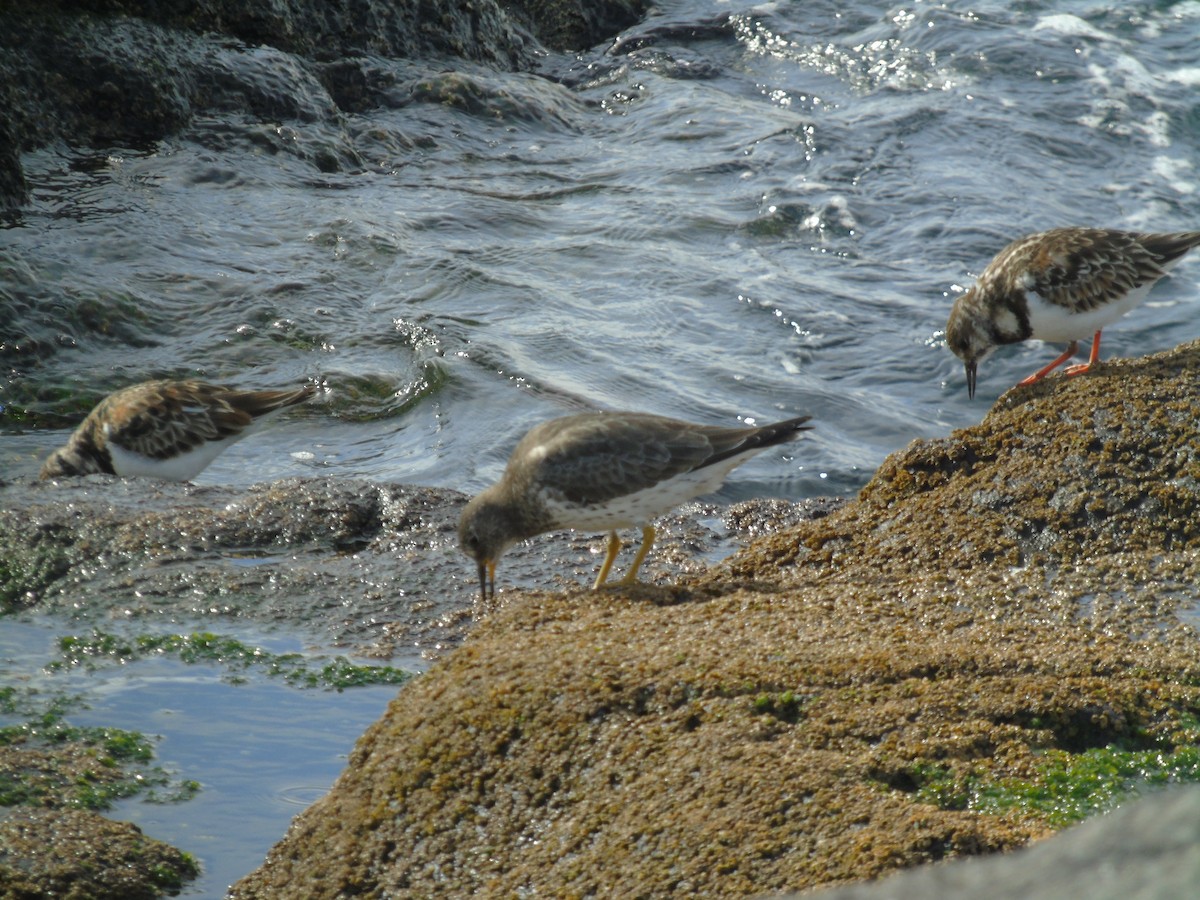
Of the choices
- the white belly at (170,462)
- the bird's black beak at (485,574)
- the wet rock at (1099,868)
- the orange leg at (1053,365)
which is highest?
the wet rock at (1099,868)

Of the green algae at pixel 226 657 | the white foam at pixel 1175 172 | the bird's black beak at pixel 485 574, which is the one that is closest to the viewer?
the green algae at pixel 226 657

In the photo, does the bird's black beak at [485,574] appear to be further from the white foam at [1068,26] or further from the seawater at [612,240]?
the white foam at [1068,26]

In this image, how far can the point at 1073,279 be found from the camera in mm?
7156

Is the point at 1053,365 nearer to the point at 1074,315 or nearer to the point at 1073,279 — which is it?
the point at 1074,315

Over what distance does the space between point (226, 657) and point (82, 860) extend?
163cm

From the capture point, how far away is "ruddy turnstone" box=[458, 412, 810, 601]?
5.40 meters

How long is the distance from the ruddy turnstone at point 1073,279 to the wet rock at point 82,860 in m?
5.12

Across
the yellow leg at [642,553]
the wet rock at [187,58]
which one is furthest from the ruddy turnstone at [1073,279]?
the wet rock at [187,58]

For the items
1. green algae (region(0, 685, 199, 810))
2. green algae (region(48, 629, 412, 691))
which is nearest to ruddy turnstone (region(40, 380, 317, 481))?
green algae (region(48, 629, 412, 691))

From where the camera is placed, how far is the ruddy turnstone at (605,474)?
17.7ft

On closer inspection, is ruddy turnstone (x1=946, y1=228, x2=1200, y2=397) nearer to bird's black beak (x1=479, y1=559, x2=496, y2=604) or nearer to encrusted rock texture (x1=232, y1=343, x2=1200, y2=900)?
encrusted rock texture (x1=232, y1=343, x2=1200, y2=900)

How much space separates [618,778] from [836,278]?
8581 mm

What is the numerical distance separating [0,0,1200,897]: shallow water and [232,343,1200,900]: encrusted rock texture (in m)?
1.99

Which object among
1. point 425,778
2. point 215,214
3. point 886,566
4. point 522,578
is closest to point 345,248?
point 215,214
